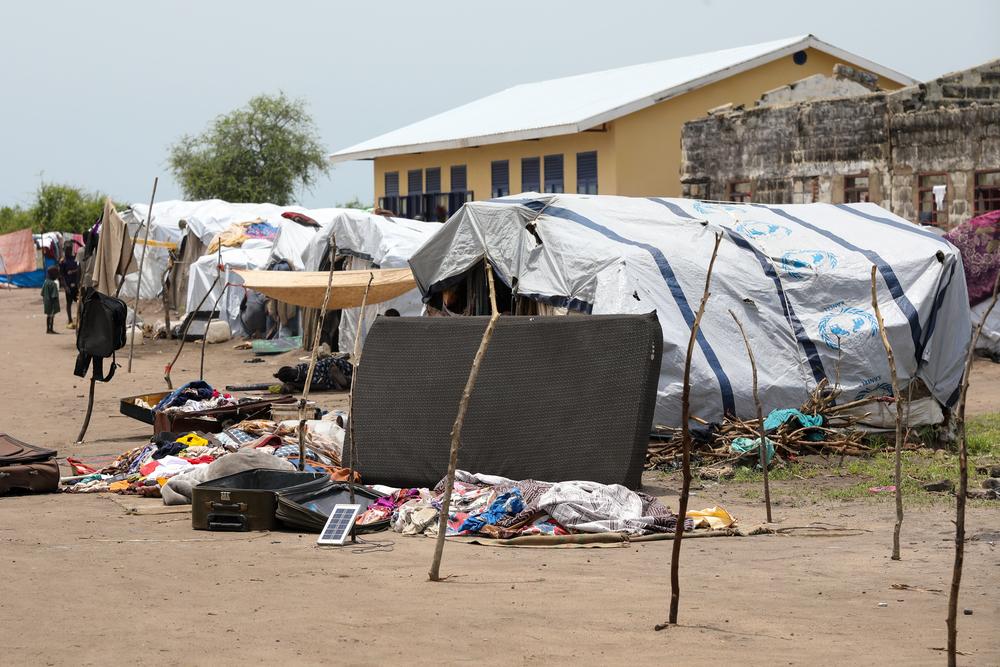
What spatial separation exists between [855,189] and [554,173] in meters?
8.14

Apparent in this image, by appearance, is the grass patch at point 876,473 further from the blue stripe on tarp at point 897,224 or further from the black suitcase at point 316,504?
the black suitcase at point 316,504

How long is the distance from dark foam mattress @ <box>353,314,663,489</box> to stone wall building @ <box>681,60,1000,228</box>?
1206 centimetres

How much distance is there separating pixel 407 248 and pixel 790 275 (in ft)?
31.8

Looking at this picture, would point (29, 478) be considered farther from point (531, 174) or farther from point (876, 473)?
point (531, 174)

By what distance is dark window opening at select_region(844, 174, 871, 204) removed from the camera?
851 inches

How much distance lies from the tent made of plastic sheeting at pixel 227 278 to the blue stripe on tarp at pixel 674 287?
14.1 m

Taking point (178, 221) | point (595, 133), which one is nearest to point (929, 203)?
point (595, 133)

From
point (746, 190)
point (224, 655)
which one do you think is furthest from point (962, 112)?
point (224, 655)

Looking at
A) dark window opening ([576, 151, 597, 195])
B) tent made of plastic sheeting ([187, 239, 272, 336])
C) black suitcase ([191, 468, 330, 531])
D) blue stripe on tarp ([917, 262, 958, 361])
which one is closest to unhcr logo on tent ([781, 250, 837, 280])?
blue stripe on tarp ([917, 262, 958, 361])

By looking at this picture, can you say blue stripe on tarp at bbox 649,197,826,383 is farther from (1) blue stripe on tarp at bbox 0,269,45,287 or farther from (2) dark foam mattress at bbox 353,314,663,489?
(1) blue stripe on tarp at bbox 0,269,45,287

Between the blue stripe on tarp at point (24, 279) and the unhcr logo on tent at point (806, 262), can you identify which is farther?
the blue stripe on tarp at point (24, 279)

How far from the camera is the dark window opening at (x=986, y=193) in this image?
19844mm

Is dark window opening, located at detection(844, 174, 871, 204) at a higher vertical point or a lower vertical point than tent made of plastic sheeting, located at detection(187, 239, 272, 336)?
higher

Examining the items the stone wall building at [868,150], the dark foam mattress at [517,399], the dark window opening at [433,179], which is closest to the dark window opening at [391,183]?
the dark window opening at [433,179]
